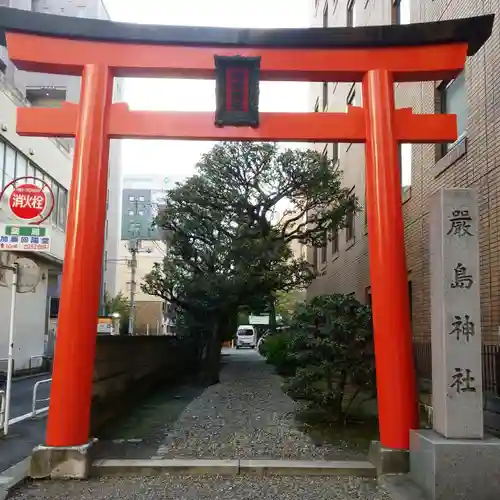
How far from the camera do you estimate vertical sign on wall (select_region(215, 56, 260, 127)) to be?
729cm

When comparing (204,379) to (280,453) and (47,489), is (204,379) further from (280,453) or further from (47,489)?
(47,489)

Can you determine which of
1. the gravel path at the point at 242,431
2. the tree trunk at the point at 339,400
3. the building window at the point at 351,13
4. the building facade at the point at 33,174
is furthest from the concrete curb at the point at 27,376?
the building window at the point at 351,13

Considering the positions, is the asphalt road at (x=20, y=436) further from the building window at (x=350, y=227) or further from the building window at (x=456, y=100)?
the building window at (x=350, y=227)

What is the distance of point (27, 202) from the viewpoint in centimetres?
925

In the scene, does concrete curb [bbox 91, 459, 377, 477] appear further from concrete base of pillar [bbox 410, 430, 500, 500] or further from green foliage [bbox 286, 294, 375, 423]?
green foliage [bbox 286, 294, 375, 423]

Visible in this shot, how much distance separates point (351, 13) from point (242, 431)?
16390 millimetres

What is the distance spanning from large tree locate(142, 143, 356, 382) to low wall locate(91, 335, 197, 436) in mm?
1768

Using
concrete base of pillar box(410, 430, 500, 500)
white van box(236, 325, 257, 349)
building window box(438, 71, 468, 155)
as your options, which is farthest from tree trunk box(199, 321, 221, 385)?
Result: white van box(236, 325, 257, 349)

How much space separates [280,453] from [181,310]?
1289 cm

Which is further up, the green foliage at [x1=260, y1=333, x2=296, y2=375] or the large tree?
the large tree

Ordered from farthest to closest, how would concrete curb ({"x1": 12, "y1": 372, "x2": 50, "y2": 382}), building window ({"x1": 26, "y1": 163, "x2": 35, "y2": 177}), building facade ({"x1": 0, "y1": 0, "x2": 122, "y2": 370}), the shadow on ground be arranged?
building window ({"x1": 26, "y1": 163, "x2": 35, "y2": 177}), concrete curb ({"x1": 12, "y1": 372, "x2": 50, "y2": 382}), building facade ({"x1": 0, "y1": 0, "x2": 122, "y2": 370}), the shadow on ground

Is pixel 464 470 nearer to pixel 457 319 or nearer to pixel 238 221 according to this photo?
pixel 457 319

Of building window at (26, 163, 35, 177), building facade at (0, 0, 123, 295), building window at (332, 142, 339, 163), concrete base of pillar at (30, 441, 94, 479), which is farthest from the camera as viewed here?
building facade at (0, 0, 123, 295)

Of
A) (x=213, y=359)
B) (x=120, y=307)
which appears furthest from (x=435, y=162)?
(x=120, y=307)
